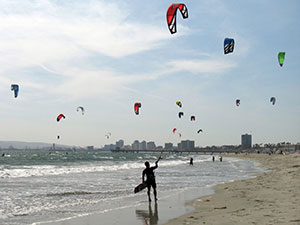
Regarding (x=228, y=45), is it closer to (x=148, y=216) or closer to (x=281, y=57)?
(x=281, y=57)

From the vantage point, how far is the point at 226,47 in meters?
19.3

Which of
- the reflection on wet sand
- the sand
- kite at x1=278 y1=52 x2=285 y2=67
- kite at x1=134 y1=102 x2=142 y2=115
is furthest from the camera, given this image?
kite at x1=134 y1=102 x2=142 y2=115

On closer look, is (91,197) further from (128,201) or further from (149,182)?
(149,182)

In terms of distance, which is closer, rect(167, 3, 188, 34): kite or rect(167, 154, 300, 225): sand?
rect(167, 154, 300, 225): sand

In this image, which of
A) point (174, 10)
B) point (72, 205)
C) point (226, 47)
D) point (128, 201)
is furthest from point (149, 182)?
point (226, 47)

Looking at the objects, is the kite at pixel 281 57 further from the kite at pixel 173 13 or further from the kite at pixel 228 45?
the kite at pixel 173 13

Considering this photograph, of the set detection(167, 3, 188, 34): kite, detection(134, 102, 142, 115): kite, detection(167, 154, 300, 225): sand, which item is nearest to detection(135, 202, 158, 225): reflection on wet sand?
detection(167, 154, 300, 225): sand

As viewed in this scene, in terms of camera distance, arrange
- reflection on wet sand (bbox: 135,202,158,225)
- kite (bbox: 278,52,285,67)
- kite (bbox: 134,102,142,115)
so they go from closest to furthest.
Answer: reflection on wet sand (bbox: 135,202,158,225) < kite (bbox: 278,52,285,67) < kite (bbox: 134,102,142,115)

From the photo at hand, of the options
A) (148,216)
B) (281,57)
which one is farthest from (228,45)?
(148,216)

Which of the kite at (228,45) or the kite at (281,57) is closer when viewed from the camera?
the kite at (228,45)

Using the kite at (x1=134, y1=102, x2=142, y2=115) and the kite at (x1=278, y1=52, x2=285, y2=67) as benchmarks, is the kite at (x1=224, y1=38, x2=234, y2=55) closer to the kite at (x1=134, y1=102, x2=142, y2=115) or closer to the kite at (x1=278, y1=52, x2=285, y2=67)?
the kite at (x1=278, y1=52, x2=285, y2=67)

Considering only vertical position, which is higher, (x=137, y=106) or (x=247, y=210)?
(x=137, y=106)

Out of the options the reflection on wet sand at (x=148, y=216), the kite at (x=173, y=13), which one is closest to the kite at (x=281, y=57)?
the kite at (x=173, y=13)

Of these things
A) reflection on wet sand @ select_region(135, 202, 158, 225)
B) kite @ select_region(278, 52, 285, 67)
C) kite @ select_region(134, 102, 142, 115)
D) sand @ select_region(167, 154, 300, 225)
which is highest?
kite @ select_region(278, 52, 285, 67)
